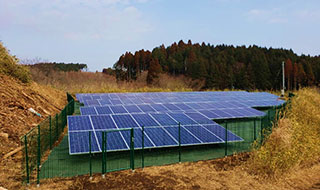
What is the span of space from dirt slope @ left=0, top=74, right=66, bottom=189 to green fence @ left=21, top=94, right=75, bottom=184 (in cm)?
41

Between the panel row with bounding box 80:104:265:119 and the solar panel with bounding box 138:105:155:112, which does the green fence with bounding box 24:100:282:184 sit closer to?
the panel row with bounding box 80:104:265:119

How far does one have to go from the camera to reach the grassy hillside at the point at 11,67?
19.7 metres

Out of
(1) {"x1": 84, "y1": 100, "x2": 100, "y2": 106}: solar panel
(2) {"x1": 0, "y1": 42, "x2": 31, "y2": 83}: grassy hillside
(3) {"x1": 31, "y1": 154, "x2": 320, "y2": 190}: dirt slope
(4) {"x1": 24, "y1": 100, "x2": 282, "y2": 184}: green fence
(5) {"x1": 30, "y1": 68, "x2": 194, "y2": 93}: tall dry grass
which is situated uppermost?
(2) {"x1": 0, "y1": 42, "x2": 31, "y2": 83}: grassy hillside

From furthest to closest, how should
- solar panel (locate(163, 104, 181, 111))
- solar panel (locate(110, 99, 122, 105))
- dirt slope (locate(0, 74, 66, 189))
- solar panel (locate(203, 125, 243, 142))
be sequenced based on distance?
solar panel (locate(110, 99, 122, 105)) → solar panel (locate(163, 104, 181, 111)) → solar panel (locate(203, 125, 243, 142)) → dirt slope (locate(0, 74, 66, 189))

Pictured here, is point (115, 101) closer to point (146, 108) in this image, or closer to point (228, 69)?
point (146, 108)

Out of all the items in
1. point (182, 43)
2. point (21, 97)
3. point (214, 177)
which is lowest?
point (214, 177)

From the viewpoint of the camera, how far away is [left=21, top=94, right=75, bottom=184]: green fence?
8387 millimetres

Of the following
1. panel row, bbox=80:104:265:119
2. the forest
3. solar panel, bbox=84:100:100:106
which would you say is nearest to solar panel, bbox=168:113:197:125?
panel row, bbox=80:104:265:119

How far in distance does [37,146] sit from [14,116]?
539cm

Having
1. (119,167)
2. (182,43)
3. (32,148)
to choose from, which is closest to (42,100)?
(32,148)

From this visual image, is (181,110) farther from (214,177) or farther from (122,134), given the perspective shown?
(214,177)

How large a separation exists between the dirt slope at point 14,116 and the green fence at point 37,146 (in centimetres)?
41

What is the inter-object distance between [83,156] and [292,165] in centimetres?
801

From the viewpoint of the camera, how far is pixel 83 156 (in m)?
10.6
